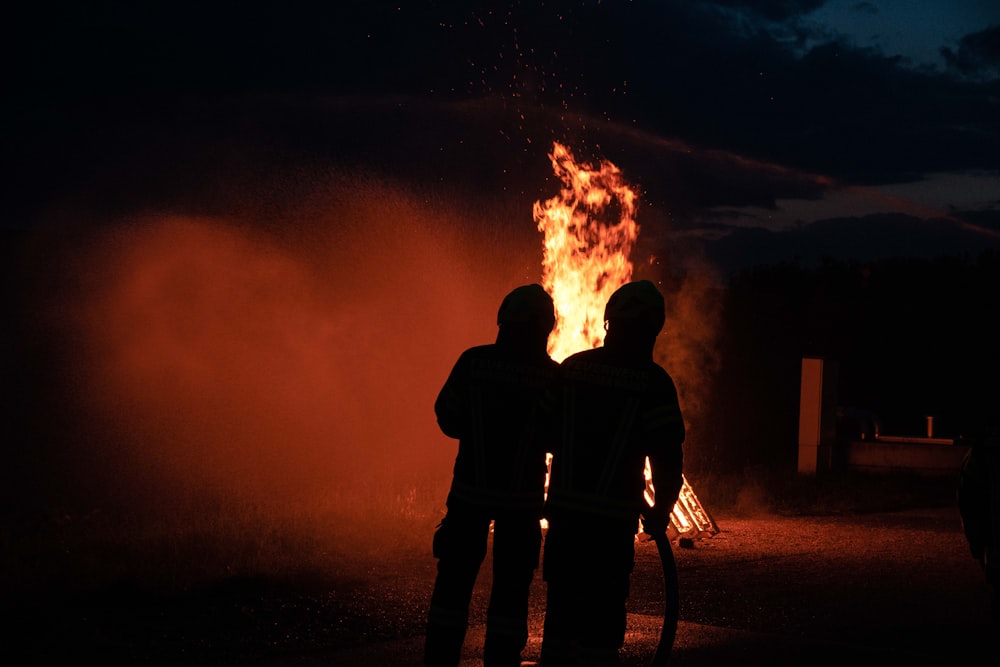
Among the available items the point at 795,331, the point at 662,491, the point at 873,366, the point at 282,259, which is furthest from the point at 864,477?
the point at 873,366

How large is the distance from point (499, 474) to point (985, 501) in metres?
2.24

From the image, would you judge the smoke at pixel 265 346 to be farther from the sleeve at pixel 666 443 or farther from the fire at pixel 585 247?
the sleeve at pixel 666 443

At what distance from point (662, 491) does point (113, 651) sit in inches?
139

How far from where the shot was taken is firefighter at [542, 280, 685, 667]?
493 centimetres

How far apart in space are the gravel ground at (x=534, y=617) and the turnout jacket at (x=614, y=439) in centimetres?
181

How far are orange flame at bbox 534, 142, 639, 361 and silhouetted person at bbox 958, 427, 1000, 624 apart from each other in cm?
700

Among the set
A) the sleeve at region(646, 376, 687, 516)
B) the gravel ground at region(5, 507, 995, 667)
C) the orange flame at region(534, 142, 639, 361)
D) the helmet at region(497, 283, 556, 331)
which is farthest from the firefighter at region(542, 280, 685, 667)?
the orange flame at region(534, 142, 639, 361)

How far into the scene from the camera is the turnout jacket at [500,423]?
17.5 feet

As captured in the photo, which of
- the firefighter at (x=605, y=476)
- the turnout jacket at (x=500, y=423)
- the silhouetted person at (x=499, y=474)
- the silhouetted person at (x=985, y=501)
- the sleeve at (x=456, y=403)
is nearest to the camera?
the firefighter at (x=605, y=476)

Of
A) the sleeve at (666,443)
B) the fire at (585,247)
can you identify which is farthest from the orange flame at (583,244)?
the sleeve at (666,443)

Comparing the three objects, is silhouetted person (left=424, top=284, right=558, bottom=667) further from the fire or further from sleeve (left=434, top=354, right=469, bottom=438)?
the fire

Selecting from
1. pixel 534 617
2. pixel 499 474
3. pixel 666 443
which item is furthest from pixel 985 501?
pixel 534 617

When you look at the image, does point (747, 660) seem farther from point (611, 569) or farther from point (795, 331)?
point (795, 331)

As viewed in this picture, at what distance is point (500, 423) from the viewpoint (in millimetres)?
5375
